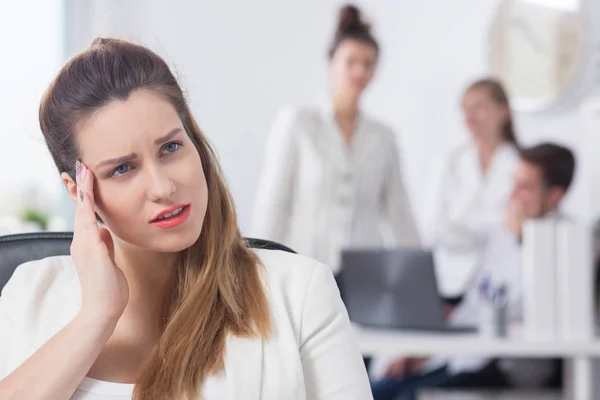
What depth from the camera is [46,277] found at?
1.42 metres

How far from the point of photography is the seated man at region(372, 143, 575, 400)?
12.0 ft

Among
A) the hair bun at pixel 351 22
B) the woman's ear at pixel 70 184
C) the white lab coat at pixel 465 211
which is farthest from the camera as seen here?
the white lab coat at pixel 465 211

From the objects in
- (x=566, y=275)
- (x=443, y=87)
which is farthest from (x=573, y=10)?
(x=566, y=275)

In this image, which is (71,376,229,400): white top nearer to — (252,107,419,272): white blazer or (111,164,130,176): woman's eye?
(111,164,130,176): woman's eye

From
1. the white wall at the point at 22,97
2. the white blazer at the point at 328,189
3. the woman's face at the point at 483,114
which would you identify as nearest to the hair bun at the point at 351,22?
the white blazer at the point at 328,189

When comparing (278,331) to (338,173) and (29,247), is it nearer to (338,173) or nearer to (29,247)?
(29,247)

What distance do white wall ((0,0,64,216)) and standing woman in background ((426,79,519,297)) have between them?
72.0 inches

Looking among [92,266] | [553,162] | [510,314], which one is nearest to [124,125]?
[92,266]

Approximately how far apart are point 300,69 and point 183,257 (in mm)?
3237

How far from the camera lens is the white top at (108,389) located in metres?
1.27

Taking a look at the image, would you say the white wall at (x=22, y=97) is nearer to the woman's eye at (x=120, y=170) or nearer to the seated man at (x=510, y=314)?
the seated man at (x=510, y=314)

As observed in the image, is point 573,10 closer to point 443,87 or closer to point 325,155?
point 443,87

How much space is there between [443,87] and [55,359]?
141 inches

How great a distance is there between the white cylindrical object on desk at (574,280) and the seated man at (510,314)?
0.75 metres
